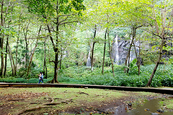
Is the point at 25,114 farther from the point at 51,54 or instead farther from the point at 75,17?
the point at 51,54

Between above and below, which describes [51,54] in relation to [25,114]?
above

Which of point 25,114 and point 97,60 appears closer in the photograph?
point 25,114

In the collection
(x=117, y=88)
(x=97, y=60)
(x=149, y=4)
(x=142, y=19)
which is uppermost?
(x=149, y=4)

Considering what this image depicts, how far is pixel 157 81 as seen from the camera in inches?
469

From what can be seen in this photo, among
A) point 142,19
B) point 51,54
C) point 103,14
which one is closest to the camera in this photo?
point 142,19

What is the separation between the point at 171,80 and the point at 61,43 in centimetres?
1070

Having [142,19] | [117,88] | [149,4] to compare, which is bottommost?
[117,88]

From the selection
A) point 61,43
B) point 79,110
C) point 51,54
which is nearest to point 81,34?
point 51,54

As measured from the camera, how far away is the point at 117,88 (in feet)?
34.4

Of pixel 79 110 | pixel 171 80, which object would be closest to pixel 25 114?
pixel 79 110

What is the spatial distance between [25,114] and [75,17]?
10178 mm

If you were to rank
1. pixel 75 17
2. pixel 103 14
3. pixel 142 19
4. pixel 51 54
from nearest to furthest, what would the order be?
pixel 142 19
pixel 75 17
pixel 103 14
pixel 51 54

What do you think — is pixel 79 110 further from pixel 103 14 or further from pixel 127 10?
pixel 103 14

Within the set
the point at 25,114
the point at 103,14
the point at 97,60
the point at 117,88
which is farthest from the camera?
the point at 97,60
